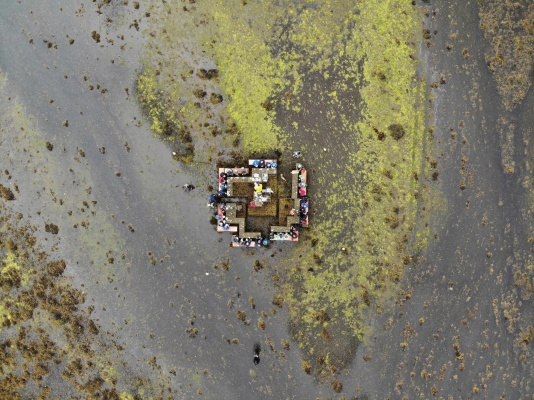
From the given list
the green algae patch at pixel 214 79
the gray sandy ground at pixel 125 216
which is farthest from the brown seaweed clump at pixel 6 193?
the green algae patch at pixel 214 79

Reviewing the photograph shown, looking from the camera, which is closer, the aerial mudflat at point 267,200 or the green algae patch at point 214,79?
the aerial mudflat at point 267,200

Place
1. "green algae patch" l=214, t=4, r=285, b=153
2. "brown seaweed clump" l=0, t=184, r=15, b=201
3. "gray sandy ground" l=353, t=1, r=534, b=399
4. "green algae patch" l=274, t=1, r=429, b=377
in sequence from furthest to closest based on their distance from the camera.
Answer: "brown seaweed clump" l=0, t=184, r=15, b=201, "green algae patch" l=214, t=4, r=285, b=153, "green algae patch" l=274, t=1, r=429, b=377, "gray sandy ground" l=353, t=1, r=534, b=399

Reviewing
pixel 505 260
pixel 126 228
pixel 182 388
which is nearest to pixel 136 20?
pixel 126 228

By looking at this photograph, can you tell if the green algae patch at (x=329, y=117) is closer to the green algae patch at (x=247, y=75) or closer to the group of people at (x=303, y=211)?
the green algae patch at (x=247, y=75)

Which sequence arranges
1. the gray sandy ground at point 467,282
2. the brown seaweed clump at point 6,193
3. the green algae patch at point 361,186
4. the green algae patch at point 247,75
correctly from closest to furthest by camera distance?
1. the gray sandy ground at point 467,282
2. the green algae patch at point 361,186
3. the green algae patch at point 247,75
4. the brown seaweed clump at point 6,193

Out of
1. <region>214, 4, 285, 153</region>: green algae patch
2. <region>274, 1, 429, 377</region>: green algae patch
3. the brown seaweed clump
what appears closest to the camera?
<region>274, 1, 429, 377</region>: green algae patch

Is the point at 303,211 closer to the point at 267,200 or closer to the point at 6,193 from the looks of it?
the point at 267,200

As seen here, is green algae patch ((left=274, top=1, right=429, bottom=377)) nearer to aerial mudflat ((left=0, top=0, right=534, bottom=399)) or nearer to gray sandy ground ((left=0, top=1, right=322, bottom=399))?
aerial mudflat ((left=0, top=0, right=534, bottom=399))

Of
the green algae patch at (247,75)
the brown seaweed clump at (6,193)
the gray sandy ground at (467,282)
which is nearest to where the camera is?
the gray sandy ground at (467,282)

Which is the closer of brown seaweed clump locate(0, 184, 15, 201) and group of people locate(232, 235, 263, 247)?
group of people locate(232, 235, 263, 247)

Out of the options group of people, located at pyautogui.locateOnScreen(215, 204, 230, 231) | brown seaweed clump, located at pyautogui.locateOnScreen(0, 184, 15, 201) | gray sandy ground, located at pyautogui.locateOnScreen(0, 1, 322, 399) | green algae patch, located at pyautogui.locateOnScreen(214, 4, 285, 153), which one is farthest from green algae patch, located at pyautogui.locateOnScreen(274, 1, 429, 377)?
brown seaweed clump, located at pyautogui.locateOnScreen(0, 184, 15, 201)
